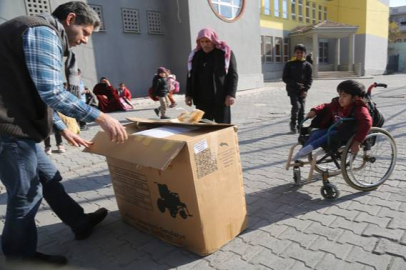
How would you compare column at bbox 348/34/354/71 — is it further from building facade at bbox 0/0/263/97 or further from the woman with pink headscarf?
the woman with pink headscarf

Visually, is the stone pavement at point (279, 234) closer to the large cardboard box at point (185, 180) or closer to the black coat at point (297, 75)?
the large cardboard box at point (185, 180)

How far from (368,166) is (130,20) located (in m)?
12.5

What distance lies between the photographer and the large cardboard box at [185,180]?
A: 201cm

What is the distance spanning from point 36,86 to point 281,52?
25.7 meters

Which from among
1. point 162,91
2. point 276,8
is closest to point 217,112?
point 162,91

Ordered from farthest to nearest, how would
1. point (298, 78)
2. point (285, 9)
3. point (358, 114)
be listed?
1. point (285, 9)
2. point (298, 78)
3. point (358, 114)

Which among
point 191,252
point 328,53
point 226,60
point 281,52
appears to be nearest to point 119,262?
point 191,252

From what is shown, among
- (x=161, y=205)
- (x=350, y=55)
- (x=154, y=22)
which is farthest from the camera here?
(x=350, y=55)

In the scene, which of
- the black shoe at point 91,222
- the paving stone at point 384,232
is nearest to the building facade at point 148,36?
the black shoe at point 91,222

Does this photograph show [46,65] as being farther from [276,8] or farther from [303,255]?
[276,8]

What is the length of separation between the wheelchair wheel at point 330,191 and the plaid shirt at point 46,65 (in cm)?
242

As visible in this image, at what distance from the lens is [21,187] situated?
1949 millimetres

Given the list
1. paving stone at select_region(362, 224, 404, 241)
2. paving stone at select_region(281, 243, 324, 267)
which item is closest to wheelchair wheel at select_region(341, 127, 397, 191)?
paving stone at select_region(362, 224, 404, 241)

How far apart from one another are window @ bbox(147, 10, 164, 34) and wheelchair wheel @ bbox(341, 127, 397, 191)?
12.6m
